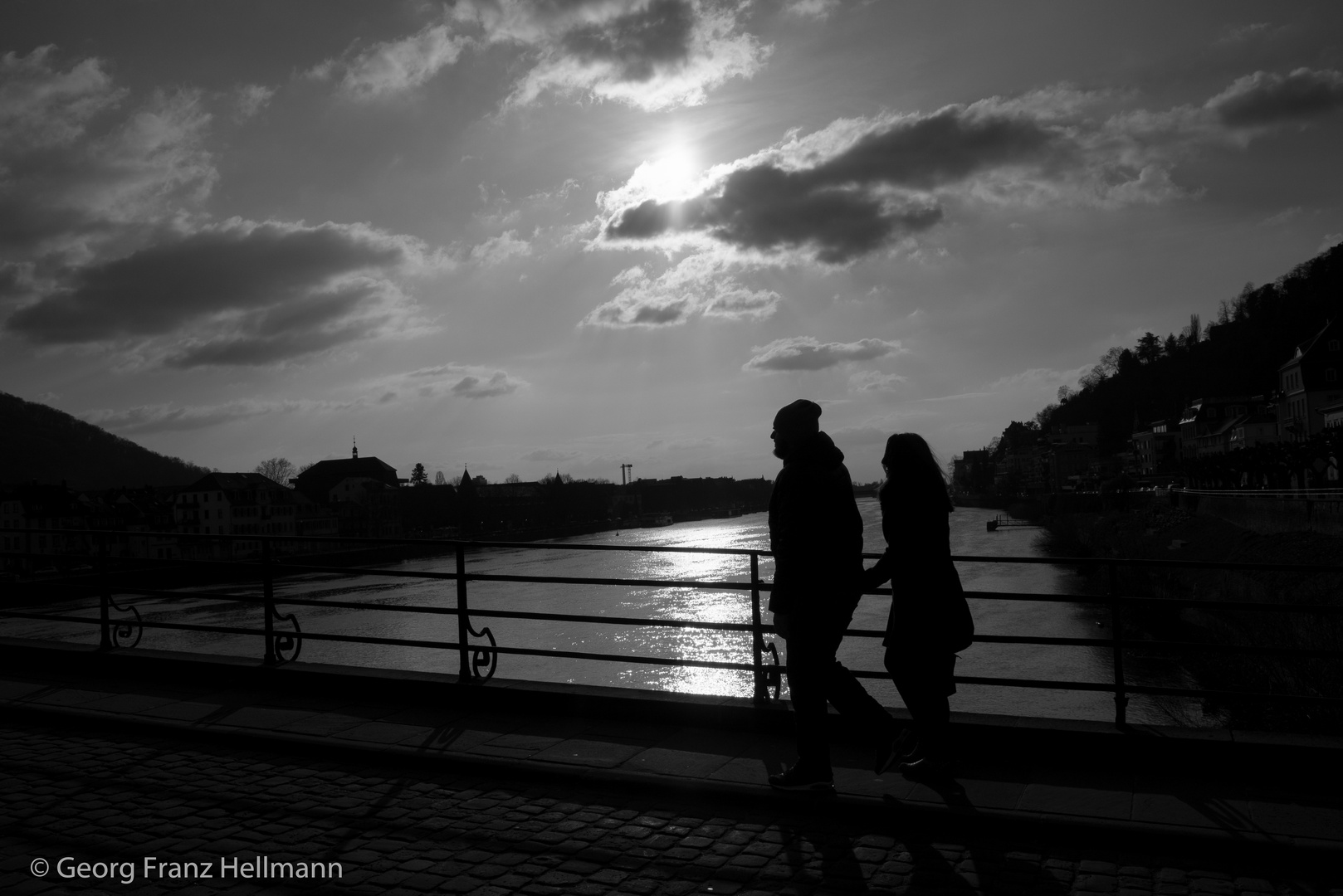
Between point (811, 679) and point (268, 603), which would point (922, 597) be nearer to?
point (811, 679)

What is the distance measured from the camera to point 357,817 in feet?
15.5

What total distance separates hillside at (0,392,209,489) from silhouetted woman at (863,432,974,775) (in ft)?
452

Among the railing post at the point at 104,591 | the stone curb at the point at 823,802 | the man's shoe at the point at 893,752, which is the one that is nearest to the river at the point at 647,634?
the railing post at the point at 104,591

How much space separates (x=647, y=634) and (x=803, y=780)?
92.5ft

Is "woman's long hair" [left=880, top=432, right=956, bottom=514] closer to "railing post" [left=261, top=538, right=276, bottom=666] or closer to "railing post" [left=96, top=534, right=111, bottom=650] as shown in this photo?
"railing post" [left=261, top=538, right=276, bottom=666]

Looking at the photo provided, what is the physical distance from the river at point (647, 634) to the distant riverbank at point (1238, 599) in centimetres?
149

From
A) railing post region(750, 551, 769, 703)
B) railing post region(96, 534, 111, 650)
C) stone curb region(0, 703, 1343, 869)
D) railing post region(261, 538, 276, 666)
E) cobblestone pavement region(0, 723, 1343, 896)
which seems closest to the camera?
cobblestone pavement region(0, 723, 1343, 896)

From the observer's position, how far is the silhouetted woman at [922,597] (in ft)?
16.4

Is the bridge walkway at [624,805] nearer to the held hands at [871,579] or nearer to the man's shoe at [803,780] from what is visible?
the man's shoe at [803,780]

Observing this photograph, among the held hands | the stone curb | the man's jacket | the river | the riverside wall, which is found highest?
the man's jacket

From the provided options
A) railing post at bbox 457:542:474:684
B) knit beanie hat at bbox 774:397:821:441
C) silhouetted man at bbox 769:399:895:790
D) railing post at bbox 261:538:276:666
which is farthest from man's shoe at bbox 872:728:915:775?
railing post at bbox 261:538:276:666

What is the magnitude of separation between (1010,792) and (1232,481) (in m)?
73.4

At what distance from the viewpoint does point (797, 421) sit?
496 centimetres

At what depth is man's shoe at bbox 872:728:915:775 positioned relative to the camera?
504 centimetres
